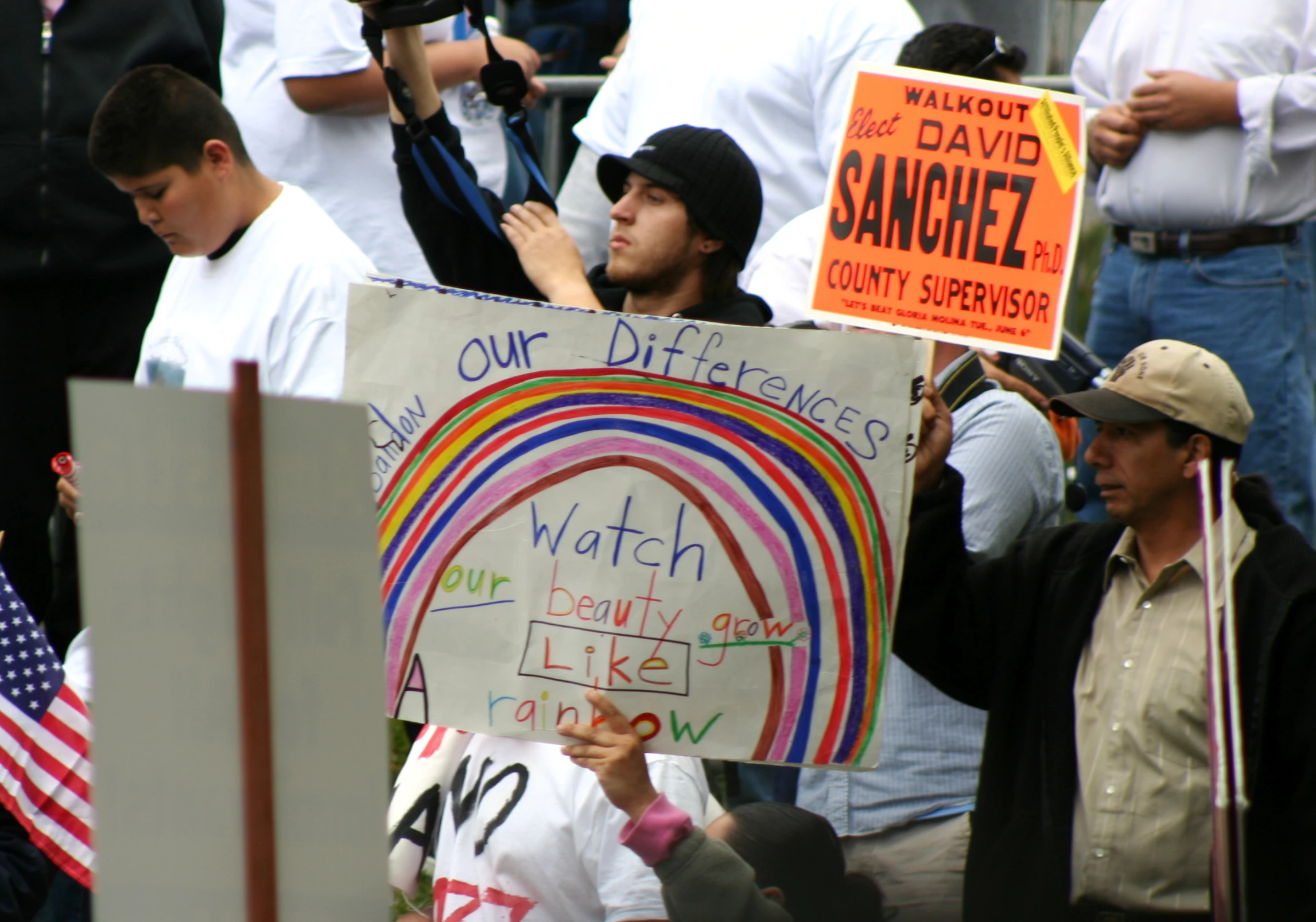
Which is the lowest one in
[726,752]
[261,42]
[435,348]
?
[726,752]

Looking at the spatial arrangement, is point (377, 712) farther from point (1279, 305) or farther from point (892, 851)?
point (1279, 305)

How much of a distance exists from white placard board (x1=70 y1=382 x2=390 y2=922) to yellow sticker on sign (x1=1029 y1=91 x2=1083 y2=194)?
1.73 metres

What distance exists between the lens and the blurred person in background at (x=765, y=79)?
4.63 metres

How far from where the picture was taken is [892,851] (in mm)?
3521

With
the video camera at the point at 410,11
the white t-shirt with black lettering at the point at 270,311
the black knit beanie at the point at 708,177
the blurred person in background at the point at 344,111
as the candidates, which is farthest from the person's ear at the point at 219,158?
the black knit beanie at the point at 708,177

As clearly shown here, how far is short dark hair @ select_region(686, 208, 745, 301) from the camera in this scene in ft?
12.6

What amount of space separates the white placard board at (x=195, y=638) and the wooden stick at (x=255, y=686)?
1 cm

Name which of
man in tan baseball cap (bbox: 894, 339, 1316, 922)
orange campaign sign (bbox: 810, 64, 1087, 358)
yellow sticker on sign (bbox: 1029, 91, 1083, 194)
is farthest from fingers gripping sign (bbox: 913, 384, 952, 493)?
yellow sticker on sign (bbox: 1029, 91, 1083, 194)

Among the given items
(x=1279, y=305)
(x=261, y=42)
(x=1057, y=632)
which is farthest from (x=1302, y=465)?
(x=261, y=42)

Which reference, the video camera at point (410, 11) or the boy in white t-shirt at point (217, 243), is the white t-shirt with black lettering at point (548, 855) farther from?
the video camera at point (410, 11)

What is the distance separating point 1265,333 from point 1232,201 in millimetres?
356

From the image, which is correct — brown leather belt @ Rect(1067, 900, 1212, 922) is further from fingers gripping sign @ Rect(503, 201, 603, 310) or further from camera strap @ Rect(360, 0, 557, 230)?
camera strap @ Rect(360, 0, 557, 230)

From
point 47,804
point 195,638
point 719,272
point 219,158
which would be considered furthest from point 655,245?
point 195,638

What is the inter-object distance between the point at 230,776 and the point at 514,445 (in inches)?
43.1
